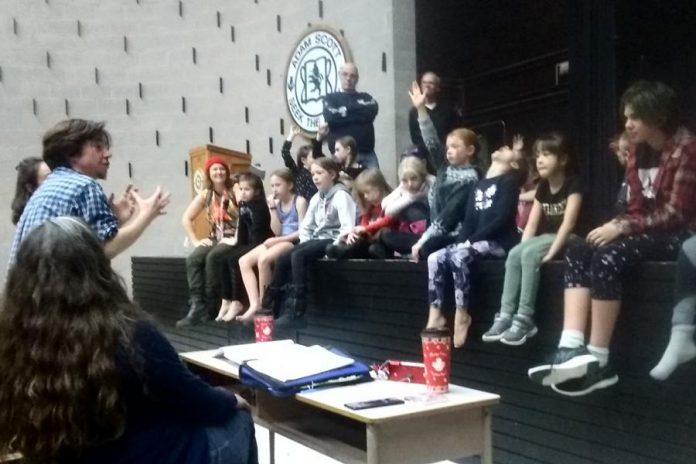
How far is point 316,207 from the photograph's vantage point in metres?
4.56

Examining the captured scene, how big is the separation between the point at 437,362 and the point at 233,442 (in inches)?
30.1

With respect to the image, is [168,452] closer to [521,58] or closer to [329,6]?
[521,58]

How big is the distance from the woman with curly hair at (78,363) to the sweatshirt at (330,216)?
2.63 metres

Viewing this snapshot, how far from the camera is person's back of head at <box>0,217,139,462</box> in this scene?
1608mm

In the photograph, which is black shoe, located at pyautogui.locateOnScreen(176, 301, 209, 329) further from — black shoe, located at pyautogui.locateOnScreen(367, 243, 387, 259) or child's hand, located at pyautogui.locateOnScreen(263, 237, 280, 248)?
black shoe, located at pyautogui.locateOnScreen(367, 243, 387, 259)

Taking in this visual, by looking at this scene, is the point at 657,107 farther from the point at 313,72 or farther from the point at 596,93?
the point at 313,72

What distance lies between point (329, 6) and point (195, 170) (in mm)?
1788

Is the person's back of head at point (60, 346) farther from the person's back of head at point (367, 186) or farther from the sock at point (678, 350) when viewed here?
the person's back of head at point (367, 186)

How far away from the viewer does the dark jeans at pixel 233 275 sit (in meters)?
5.05

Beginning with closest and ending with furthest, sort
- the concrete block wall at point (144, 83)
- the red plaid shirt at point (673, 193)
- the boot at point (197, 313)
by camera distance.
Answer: the red plaid shirt at point (673, 193)
the boot at point (197, 313)
the concrete block wall at point (144, 83)

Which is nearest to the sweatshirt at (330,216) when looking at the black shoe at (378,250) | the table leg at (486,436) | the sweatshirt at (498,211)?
the black shoe at (378,250)

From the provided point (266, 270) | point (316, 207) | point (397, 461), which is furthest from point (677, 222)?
point (266, 270)

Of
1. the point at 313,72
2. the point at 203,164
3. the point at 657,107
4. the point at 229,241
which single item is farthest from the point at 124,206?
the point at 313,72

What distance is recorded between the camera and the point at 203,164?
651cm
